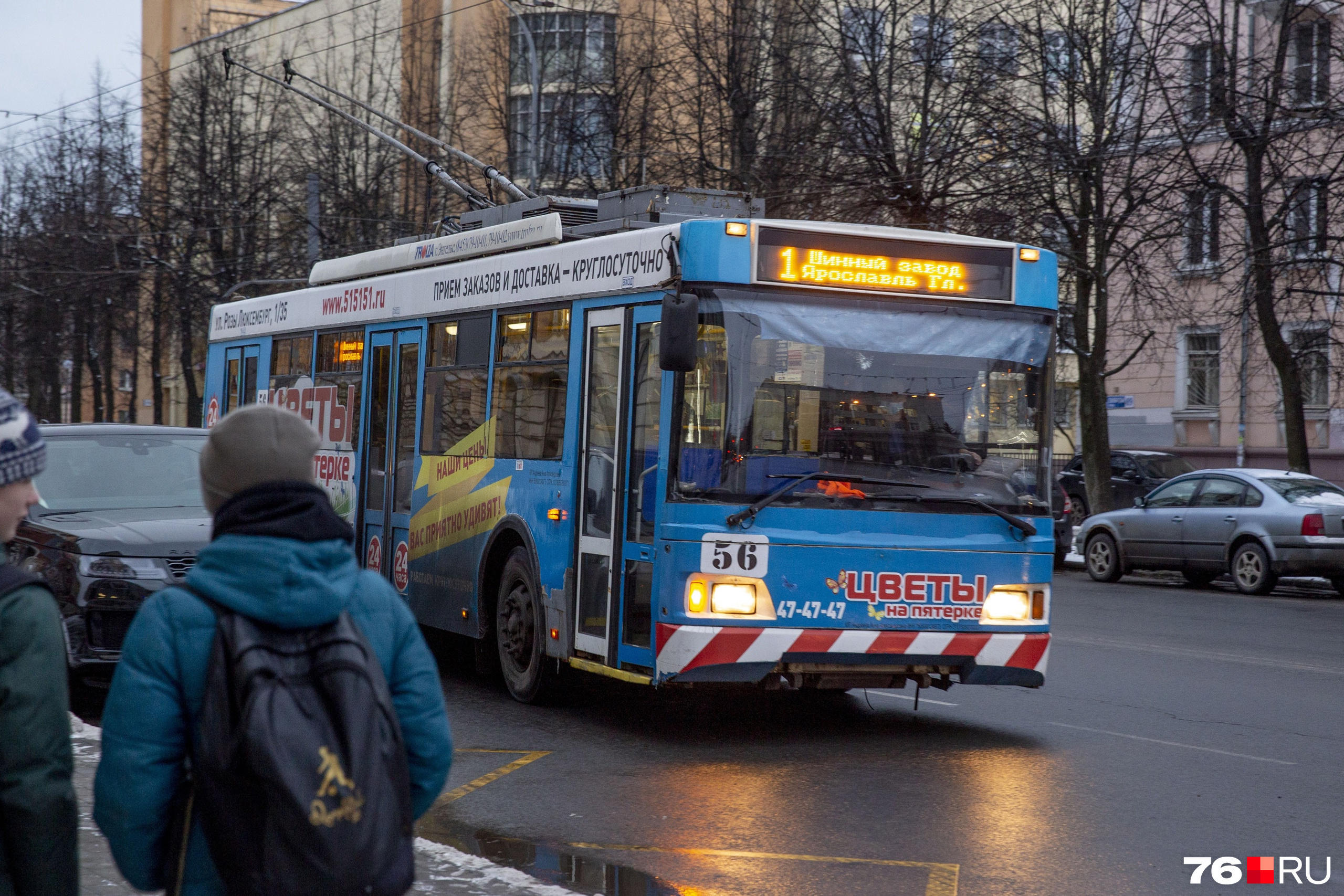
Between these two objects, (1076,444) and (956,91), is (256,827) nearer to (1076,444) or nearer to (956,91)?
(956,91)

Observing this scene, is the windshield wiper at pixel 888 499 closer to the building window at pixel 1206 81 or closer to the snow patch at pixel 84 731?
the snow patch at pixel 84 731

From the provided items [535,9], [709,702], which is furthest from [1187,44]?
[709,702]

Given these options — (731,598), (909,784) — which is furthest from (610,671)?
(909,784)

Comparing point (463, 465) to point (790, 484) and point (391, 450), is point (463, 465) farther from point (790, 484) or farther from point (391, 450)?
point (790, 484)

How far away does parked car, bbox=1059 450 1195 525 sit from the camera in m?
29.2

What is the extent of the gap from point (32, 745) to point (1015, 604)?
21.7 feet

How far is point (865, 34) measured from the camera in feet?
86.5

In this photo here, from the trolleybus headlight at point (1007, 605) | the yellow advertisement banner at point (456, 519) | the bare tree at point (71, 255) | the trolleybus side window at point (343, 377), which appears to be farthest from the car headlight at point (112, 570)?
the bare tree at point (71, 255)

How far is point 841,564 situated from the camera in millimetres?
8203

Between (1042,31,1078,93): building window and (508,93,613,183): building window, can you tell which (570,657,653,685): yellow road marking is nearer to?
(1042,31,1078,93): building window

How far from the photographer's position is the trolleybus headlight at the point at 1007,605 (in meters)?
8.48

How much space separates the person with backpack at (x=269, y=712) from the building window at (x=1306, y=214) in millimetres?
21856

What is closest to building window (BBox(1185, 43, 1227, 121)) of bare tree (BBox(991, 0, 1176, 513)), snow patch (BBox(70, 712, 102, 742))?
bare tree (BBox(991, 0, 1176, 513))

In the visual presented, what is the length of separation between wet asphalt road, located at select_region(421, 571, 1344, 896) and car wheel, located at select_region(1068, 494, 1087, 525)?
17492mm
